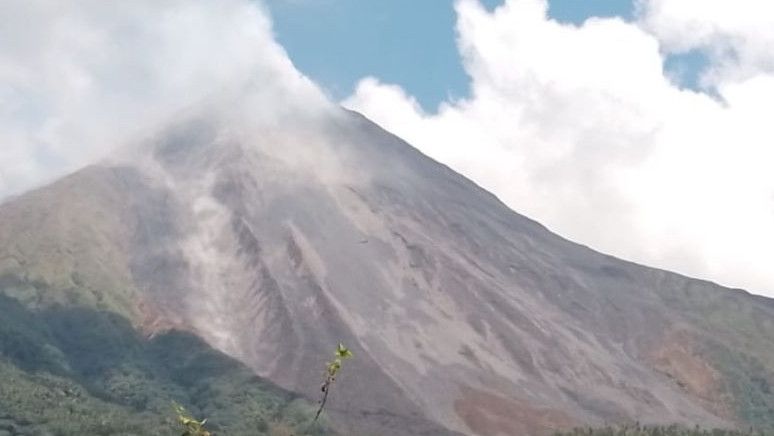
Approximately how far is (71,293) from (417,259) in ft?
172

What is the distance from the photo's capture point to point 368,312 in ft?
551

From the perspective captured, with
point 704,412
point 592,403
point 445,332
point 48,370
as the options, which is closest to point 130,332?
point 48,370

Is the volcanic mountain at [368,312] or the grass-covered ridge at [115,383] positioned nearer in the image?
the grass-covered ridge at [115,383]

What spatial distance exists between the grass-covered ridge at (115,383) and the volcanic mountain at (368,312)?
2.92 m

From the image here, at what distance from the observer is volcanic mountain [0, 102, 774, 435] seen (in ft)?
498

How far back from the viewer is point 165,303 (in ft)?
559

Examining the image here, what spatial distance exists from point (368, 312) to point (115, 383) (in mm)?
38982

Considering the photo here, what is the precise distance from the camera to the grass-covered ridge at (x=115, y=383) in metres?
113

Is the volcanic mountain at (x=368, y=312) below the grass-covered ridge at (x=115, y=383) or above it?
above

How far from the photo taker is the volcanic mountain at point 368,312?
498 feet

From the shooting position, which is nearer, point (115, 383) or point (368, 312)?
point (115, 383)

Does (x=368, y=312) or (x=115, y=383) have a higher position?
(x=368, y=312)

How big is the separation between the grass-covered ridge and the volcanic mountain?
2918mm

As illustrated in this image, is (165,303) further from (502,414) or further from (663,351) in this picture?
(663,351)
